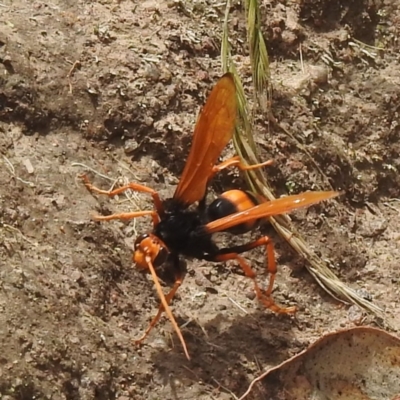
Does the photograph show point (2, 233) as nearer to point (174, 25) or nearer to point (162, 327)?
point (162, 327)

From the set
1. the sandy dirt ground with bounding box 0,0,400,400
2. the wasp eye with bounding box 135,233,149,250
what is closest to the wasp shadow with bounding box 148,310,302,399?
the sandy dirt ground with bounding box 0,0,400,400

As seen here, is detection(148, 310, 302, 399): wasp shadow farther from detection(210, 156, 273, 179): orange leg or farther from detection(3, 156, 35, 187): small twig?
detection(3, 156, 35, 187): small twig

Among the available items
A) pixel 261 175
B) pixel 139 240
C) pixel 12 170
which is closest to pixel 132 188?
pixel 139 240

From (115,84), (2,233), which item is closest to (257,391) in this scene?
(2,233)

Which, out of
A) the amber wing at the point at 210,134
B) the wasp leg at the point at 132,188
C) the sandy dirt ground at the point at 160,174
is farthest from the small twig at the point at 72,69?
the amber wing at the point at 210,134

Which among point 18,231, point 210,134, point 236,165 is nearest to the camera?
point 18,231

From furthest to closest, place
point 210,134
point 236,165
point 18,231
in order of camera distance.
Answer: point 236,165, point 210,134, point 18,231

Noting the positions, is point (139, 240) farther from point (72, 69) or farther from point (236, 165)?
point (72, 69)
